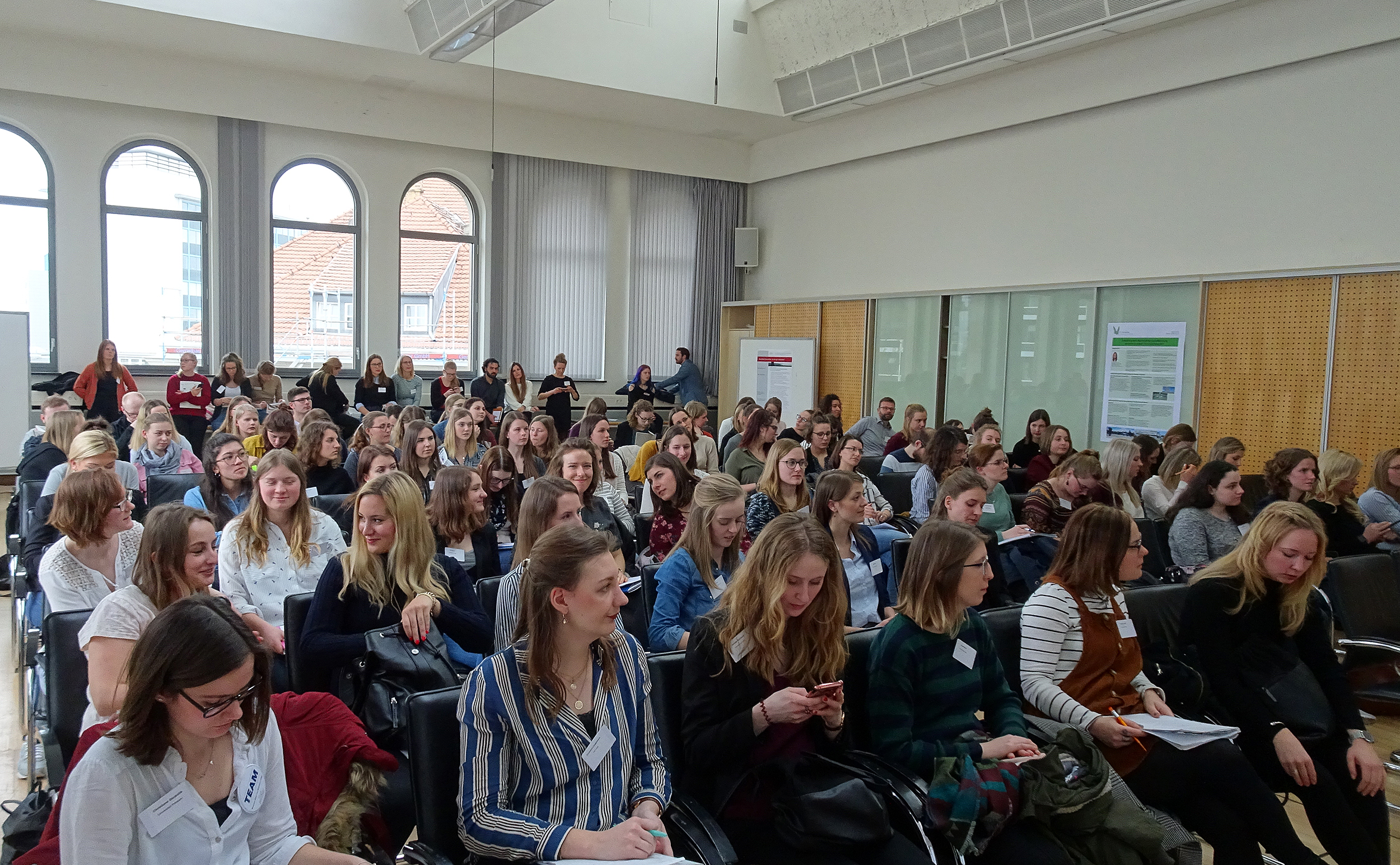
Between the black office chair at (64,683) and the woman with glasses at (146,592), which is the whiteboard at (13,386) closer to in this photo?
the black office chair at (64,683)

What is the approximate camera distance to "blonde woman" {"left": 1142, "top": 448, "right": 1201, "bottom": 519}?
596 cm

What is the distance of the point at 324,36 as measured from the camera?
32.6ft

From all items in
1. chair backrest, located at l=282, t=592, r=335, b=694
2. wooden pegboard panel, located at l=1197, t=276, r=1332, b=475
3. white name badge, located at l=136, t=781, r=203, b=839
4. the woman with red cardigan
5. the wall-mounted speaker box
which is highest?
the wall-mounted speaker box

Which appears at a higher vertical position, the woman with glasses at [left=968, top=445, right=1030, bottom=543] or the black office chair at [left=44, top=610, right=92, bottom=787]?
the woman with glasses at [left=968, top=445, right=1030, bottom=543]

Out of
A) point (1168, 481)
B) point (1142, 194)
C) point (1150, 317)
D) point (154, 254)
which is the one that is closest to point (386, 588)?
point (1168, 481)

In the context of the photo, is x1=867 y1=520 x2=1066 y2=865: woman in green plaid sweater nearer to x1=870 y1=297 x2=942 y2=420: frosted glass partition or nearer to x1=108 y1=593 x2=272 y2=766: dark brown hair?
x1=108 y1=593 x2=272 y2=766: dark brown hair

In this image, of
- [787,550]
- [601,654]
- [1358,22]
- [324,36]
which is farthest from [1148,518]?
[324,36]

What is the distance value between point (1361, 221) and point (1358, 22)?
156 cm

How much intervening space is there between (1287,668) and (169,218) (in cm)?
1230

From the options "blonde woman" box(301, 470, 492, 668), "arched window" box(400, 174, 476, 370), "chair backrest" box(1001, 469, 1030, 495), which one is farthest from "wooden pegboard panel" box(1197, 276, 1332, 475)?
"arched window" box(400, 174, 476, 370)

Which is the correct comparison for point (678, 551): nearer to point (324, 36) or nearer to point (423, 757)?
point (423, 757)

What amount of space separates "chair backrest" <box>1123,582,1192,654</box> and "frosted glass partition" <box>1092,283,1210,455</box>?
6309 millimetres

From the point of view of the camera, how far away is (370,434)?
6.59m

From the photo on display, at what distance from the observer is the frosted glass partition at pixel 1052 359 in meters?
9.95
